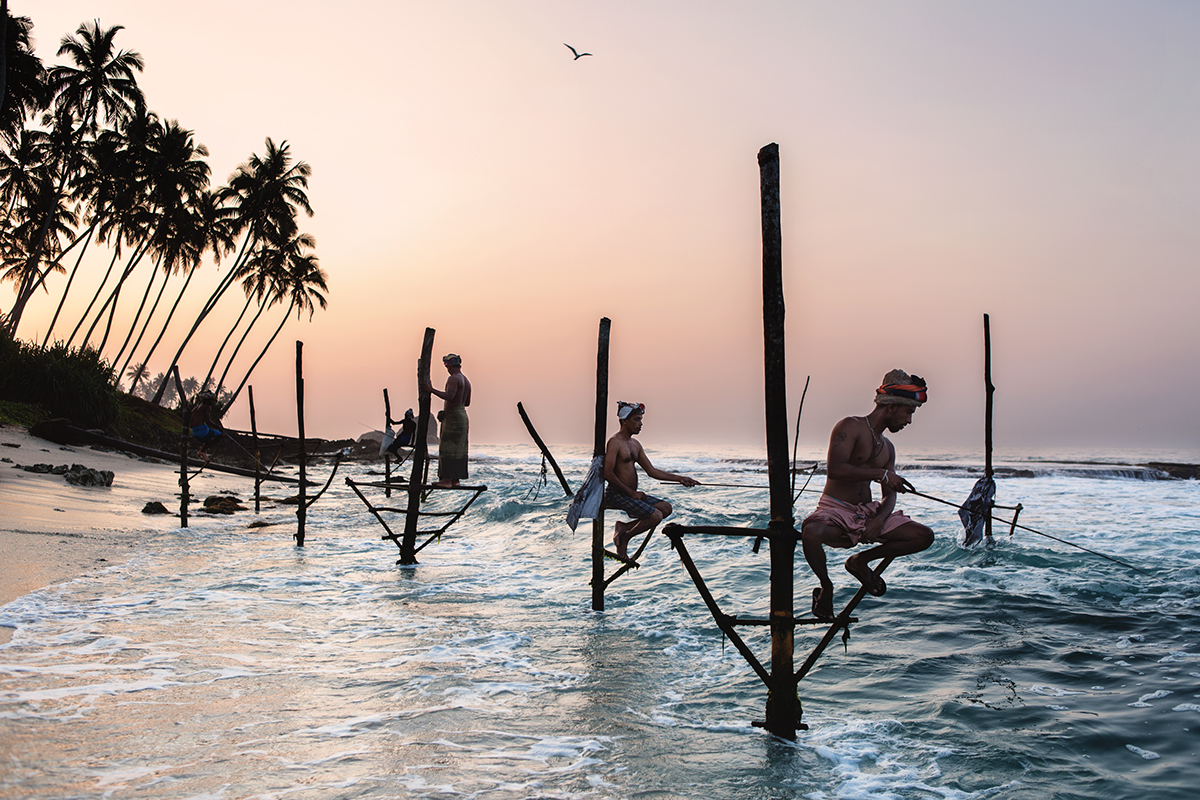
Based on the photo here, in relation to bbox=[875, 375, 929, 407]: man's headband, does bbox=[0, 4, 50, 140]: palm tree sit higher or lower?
higher

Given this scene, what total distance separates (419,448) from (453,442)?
1.60 m

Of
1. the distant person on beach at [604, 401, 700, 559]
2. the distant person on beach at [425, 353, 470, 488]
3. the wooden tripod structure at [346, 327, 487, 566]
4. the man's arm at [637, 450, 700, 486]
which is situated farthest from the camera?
the distant person on beach at [425, 353, 470, 488]

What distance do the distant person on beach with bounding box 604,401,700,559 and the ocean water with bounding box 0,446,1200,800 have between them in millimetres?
1333

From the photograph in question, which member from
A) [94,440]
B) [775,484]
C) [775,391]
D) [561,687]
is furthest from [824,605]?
[94,440]

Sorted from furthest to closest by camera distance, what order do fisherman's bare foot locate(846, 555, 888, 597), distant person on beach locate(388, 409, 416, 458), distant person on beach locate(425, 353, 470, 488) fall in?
distant person on beach locate(388, 409, 416, 458) → distant person on beach locate(425, 353, 470, 488) → fisherman's bare foot locate(846, 555, 888, 597)

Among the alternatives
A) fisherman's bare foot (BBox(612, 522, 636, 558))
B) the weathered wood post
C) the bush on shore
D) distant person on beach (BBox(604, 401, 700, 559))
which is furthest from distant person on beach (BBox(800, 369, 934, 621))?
the bush on shore

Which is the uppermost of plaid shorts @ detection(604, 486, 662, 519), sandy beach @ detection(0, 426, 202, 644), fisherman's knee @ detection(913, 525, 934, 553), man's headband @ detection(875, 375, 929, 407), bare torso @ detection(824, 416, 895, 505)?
man's headband @ detection(875, 375, 929, 407)

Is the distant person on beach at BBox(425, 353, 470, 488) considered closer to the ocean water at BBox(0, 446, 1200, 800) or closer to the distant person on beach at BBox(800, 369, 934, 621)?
the ocean water at BBox(0, 446, 1200, 800)

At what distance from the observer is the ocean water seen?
191 inches

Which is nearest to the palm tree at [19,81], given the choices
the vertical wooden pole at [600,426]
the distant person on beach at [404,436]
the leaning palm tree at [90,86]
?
the leaning palm tree at [90,86]

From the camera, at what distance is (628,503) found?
30.5 feet

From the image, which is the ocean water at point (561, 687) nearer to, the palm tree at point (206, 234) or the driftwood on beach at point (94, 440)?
the driftwood on beach at point (94, 440)

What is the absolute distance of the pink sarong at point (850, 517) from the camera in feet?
16.9

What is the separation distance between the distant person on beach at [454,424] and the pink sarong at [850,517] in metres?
9.14
